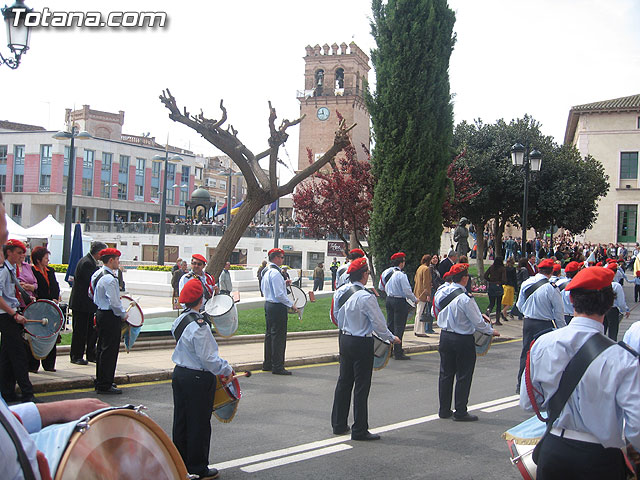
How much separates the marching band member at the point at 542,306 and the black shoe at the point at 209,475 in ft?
17.7

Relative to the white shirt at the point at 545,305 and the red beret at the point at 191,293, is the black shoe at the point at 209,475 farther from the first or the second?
the white shirt at the point at 545,305

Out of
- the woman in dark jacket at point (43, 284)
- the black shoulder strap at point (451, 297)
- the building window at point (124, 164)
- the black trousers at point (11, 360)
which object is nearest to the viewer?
the black trousers at point (11, 360)

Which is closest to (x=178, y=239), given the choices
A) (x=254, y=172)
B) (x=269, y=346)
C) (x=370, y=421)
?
(x=254, y=172)

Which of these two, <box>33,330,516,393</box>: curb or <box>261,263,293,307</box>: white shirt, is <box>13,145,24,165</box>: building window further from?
<box>261,263,293,307</box>: white shirt

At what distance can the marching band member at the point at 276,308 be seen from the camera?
34.1ft

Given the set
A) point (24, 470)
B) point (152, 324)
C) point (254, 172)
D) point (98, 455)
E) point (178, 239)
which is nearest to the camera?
point (24, 470)

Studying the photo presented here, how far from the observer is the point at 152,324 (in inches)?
530

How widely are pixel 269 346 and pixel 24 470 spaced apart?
857cm

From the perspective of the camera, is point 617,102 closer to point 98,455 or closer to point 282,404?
point 282,404

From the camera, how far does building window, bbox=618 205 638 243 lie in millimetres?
52125

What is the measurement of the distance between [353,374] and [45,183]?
234ft

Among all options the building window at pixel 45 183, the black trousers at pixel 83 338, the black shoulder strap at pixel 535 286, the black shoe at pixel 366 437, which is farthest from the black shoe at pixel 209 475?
the building window at pixel 45 183

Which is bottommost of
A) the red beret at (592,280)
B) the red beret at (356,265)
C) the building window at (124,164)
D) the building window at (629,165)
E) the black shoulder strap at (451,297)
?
the black shoulder strap at (451,297)

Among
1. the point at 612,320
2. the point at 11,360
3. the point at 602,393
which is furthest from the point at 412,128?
the point at 602,393
